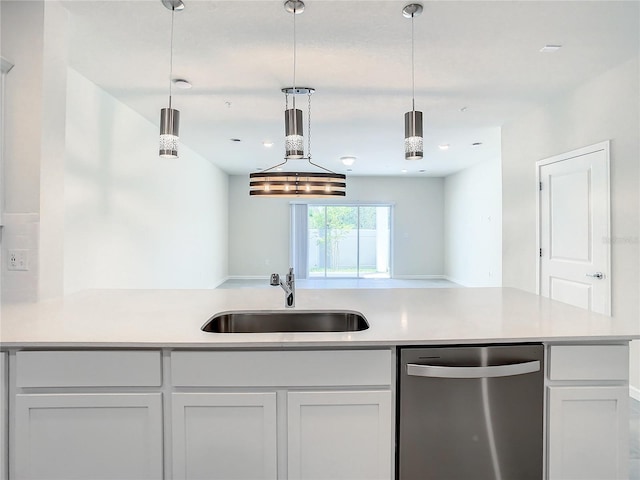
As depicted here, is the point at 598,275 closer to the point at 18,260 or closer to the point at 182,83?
the point at 182,83

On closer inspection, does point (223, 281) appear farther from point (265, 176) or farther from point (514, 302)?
point (514, 302)

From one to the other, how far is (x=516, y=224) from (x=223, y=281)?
22.1ft

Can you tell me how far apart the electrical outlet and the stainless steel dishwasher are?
6.66 ft

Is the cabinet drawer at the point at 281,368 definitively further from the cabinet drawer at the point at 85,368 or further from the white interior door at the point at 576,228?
the white interior door at the point at 576,228

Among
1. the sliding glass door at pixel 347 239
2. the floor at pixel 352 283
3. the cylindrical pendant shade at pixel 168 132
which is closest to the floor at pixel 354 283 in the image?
the floor at pixel 352 283

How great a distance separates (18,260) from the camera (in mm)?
2086

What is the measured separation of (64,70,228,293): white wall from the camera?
3.22 meters

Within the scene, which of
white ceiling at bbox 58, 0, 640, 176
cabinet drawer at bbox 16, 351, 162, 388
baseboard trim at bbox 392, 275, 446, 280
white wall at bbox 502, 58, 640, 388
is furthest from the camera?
baseboard trim at bbox 392, 275, 446, 280

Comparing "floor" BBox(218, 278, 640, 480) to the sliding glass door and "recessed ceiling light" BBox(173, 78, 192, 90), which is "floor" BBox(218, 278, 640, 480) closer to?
the sliding glass door

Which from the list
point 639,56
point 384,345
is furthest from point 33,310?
point 639,56

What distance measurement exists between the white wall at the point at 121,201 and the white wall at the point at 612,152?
449 cm

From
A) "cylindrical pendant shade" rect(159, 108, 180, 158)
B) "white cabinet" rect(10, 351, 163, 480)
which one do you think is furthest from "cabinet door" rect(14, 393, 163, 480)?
"cylindrical pendant shade" rect(159, 108, 180, 158)

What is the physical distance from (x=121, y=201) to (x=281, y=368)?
3.38 m

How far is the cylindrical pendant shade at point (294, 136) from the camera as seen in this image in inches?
83.8
